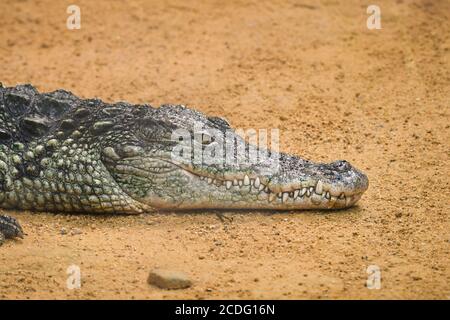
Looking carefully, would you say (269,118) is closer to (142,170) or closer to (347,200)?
(347,200)

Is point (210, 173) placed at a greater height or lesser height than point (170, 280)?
greater

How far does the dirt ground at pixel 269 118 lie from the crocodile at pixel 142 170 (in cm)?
15

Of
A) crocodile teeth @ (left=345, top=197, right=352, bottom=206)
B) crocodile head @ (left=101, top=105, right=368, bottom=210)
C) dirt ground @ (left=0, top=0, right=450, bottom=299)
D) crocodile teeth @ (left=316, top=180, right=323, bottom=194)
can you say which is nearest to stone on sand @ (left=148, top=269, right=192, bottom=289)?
dirt ground @ (left=0, top=0, right=450, bottom=299)

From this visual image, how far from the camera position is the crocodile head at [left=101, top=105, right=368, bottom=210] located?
7.02 meters

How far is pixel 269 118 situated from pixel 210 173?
8.17 feet

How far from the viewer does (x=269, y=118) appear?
9359 mm


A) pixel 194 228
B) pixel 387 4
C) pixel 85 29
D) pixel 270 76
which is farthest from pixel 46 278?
pixel 387 4

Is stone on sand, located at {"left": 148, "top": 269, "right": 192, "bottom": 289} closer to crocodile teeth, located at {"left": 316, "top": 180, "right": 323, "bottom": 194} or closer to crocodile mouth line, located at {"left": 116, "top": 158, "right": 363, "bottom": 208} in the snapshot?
crocodile mouth line, located at {"left": 116, "top": 158, "right": 363, "bottom": 208}

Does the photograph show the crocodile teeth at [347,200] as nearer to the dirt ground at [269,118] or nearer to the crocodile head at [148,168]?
the crocodile head at [148,168]

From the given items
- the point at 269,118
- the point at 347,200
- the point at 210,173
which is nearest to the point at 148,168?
the point at 210,173

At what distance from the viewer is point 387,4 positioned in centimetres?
1204

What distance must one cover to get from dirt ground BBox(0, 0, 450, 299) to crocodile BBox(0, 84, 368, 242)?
149mm

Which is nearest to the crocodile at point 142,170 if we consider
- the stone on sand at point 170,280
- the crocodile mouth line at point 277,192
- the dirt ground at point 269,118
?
the crocodile mouth line at point 277,192
